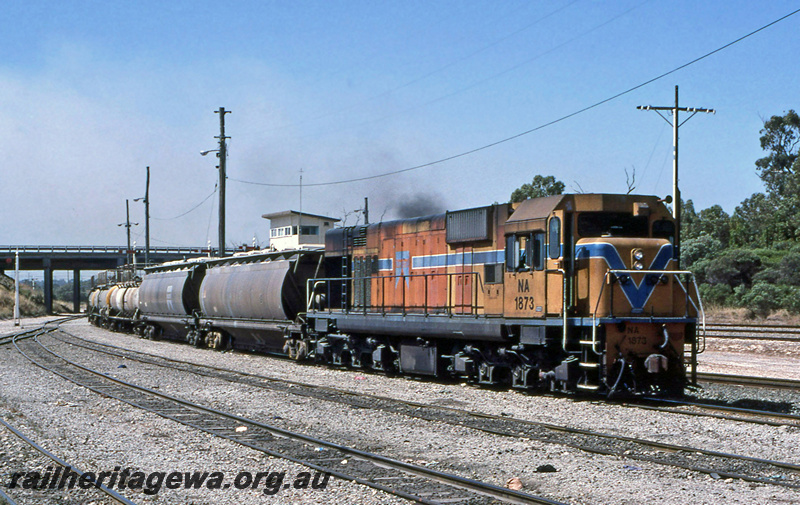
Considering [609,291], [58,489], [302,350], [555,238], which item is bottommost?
[58,489]

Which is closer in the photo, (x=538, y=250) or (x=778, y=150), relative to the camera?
(x=538, y=250)

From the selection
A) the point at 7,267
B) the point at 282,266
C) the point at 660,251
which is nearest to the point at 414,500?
the point at 660,251

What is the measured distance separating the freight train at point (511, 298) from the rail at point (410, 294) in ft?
0.13

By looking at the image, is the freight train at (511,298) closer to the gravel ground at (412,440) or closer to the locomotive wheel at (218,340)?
the gravel ground at (412,440)

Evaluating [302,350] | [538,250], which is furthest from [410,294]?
[302,350]

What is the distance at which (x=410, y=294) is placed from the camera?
1825 centimetres

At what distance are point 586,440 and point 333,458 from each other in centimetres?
321

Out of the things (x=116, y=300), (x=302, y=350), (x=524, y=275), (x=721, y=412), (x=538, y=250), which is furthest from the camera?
(x=116, y=300)

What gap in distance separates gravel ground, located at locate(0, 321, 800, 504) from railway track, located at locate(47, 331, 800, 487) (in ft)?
0.76

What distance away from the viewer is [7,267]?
7719 centimetres

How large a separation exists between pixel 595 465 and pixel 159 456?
16.9 feet

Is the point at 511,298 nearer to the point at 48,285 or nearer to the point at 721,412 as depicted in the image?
the point at 721,412

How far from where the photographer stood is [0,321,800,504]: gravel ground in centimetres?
784

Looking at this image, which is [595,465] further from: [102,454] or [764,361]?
[764,361]
